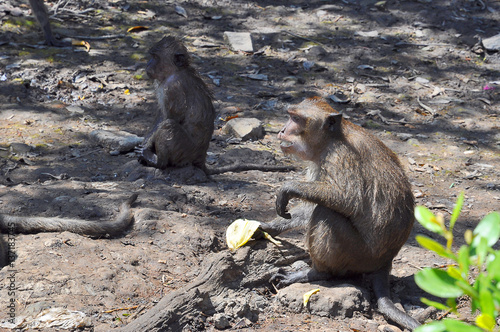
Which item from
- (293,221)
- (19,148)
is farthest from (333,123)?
(19,148)

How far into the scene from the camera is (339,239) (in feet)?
13.7

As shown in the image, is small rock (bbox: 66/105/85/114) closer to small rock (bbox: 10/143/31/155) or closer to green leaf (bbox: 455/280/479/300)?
small rock (bbox: 10/143/31/155)

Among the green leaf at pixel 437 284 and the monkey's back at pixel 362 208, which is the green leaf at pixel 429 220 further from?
the monkey's back at pixel 362 208

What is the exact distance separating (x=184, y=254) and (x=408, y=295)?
1.95m

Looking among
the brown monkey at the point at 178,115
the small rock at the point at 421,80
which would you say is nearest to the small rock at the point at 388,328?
the brown monkey at the point at 178,115

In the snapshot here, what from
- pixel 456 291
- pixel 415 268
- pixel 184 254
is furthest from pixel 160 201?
pixel 456 291

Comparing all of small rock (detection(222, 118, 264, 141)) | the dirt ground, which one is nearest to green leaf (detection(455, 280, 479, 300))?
the dirt ground

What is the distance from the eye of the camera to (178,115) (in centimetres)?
684

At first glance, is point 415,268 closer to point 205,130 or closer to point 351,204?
point 351,204

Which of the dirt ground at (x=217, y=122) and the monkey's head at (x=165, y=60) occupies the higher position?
the monkey's head at (x=165, y=60)

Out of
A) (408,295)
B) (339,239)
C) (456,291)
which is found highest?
(456,291)

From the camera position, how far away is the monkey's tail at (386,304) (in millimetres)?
3857

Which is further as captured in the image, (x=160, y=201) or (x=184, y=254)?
(x=160, y=201)

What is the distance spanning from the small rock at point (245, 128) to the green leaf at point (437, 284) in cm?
684
